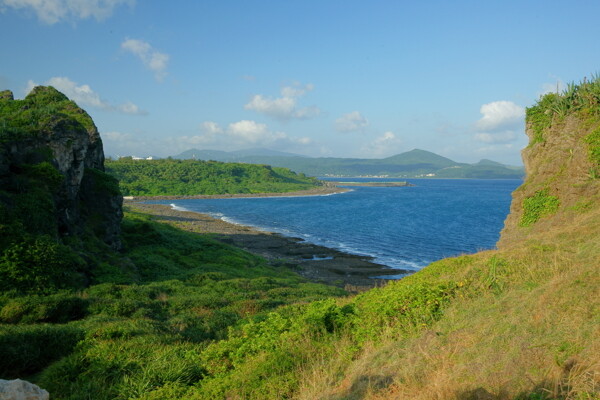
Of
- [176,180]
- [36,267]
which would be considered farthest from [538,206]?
[176,180]

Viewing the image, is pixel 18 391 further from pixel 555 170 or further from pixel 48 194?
pixel 555 170

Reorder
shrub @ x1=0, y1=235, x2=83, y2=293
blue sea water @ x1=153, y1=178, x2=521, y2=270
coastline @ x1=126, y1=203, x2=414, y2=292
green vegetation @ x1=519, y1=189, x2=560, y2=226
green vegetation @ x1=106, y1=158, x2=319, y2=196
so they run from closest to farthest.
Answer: shrub @ x1=0, y1=235, x2=83, y2=293, green vegetation @ x1=519, y1=189, x2=560, y2=226, coastline @ x1=126, y1=203, x2=414, y2=292, blue sea water @ x1=153, y1=178, x2=521, y2=270, green vegetation @ x1=106, y1=158, x2=319, y2=196

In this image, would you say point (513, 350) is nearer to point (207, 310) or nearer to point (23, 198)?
point (207, 310)

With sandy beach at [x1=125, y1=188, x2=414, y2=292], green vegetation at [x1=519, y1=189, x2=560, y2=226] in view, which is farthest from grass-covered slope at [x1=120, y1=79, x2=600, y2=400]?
sandy beach at [x1=125, y1=188, x2=414, y2=292]

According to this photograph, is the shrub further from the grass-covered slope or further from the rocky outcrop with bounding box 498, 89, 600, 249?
the rocky outcrop with bounding box 498, 89, 600, 249

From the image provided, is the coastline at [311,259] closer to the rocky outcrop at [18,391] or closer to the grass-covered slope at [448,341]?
the grass-covered slope at [448,341]

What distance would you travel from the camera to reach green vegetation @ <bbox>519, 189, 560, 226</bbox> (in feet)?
63.8

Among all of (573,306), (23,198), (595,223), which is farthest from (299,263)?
(573,306)

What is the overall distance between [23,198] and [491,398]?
22.8 m

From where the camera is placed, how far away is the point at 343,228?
249 ft

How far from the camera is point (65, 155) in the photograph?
2669 cm

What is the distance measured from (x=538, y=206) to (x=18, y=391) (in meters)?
21.4

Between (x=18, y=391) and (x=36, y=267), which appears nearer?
(x=18, y=391)

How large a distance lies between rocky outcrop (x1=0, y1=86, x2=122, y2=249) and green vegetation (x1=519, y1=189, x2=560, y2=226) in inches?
991
